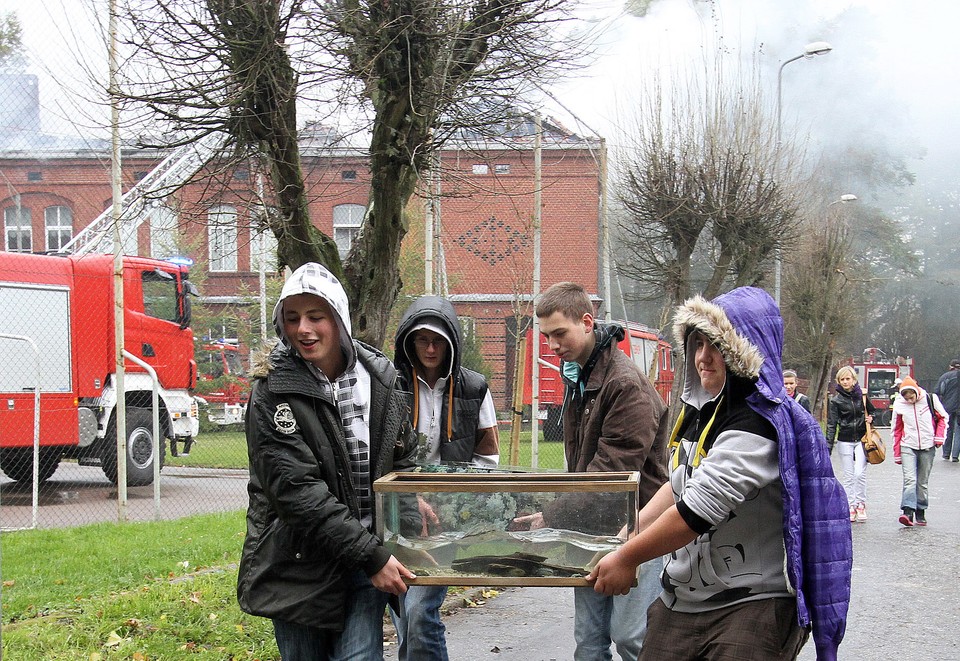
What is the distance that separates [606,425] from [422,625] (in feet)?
3.90

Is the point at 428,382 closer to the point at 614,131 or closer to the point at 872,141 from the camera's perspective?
the point at 614,131

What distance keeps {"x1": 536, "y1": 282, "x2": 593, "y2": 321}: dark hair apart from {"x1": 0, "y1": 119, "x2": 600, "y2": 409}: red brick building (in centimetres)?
266

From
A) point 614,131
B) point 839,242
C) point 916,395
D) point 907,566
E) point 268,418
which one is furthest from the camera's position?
point 839,242

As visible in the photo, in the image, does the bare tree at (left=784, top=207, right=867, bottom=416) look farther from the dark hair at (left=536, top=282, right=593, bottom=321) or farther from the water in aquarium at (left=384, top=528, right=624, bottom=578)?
the water in aquarium at (left=384, top=528, right=624, bottom=578)

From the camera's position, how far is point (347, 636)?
3088mm

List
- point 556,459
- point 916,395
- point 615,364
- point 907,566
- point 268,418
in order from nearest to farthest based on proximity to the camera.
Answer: point 268,418, point 615,364, point 907,566, point 916,395, point 556,459

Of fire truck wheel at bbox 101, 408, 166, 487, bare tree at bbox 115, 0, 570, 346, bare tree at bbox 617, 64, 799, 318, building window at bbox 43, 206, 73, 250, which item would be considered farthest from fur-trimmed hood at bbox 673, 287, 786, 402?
bare tree at bbox 617, 64, 799, 318

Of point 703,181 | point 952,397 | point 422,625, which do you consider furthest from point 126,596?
point 952,397

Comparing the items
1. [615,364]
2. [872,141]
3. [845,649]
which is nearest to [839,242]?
[872,141]

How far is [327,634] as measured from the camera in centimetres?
311

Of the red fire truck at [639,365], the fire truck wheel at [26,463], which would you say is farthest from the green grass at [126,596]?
the red fire truck at [639,365]

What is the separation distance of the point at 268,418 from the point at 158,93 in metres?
Answer: 3.49

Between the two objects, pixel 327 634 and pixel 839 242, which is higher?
pixel 839 242

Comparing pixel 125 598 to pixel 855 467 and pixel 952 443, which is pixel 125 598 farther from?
pixel 952 443
